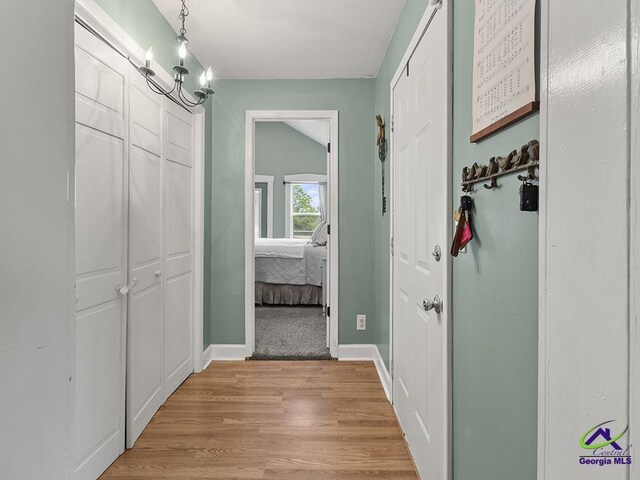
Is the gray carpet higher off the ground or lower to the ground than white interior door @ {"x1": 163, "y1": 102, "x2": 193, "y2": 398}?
lower

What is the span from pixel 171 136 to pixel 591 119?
7.95ft

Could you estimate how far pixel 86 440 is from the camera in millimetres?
1551

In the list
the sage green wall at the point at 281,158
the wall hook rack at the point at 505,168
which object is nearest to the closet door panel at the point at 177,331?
the wall hook rack at the point at 505,168

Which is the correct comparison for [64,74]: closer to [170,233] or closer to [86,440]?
[86,440]

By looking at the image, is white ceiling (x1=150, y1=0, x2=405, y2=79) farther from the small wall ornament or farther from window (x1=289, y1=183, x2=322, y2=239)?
window (x1=289, y1=183, x2=322, y2=239)

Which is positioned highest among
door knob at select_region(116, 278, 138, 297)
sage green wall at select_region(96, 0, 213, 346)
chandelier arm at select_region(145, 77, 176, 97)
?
sage green wall at select_region(96, 0, 213, 346)

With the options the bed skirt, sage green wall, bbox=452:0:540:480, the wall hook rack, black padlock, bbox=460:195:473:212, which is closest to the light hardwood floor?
sage green wall, bbox=452:0:540:480

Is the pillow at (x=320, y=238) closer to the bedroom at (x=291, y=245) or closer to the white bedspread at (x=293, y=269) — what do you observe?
the bedroom at (x=291, y=245)

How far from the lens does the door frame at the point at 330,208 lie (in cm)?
308

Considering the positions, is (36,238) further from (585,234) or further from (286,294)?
(286,294)

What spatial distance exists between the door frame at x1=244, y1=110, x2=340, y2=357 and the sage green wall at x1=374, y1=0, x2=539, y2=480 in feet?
6.07

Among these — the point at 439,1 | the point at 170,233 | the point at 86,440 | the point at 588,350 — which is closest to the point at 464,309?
the point at 588,350

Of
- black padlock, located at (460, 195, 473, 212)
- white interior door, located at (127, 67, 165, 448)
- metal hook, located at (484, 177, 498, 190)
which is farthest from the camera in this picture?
white interior door, located at (127, 67, 165, 448)

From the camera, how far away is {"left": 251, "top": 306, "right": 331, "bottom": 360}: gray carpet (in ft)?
10.4
